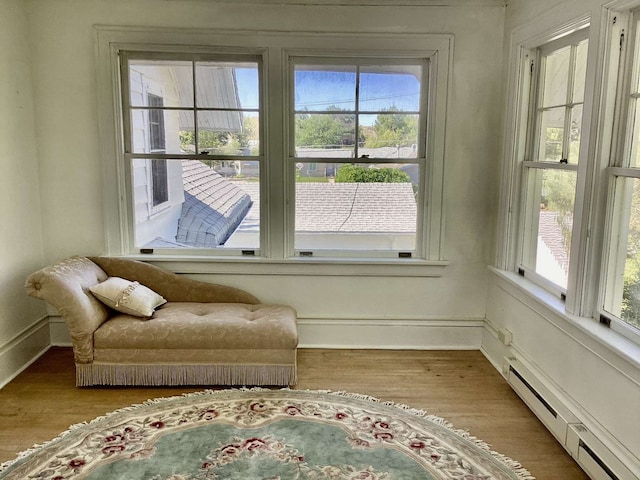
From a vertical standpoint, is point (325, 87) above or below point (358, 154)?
above

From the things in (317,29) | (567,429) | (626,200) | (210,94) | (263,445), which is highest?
(317,29)

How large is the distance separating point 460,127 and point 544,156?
65 cm

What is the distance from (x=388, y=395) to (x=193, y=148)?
210 centimetres

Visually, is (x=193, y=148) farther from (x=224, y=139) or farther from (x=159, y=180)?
(x=159, y=180)

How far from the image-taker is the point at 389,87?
11.4ft

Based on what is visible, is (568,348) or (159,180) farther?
(159,180)

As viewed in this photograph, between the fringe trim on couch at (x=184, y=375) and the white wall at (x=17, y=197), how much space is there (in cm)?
61

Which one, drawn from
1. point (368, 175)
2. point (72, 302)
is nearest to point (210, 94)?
point (368, 175)

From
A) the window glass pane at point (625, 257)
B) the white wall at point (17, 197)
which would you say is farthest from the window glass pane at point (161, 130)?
the window glass pane at point (625, 257)

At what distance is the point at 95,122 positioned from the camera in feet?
11.3

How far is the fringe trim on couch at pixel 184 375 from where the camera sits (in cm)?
300

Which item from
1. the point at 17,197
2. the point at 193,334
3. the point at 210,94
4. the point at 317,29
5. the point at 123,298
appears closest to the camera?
the point at 193,334

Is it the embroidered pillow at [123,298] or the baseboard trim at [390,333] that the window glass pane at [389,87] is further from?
the embroidered pillow at [123,298]

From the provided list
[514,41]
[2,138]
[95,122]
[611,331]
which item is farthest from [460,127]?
[2,138]
